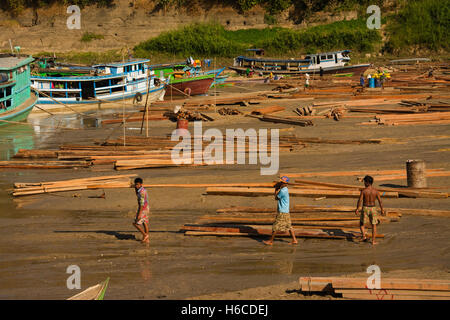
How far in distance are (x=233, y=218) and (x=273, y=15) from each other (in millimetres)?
56317

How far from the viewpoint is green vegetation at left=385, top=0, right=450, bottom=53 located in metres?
63.7

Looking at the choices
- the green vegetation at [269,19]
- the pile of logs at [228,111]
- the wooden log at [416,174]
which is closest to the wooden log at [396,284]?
the wooden log at [416,174]

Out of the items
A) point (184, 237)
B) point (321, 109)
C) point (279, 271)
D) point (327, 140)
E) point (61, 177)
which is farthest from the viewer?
point (321, 109)

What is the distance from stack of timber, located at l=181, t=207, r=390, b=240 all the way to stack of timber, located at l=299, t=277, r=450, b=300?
323cm

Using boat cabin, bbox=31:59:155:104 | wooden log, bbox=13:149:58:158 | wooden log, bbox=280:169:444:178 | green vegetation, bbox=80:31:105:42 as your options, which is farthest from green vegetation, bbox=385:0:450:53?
wooden log, bbox=280:169:444:178

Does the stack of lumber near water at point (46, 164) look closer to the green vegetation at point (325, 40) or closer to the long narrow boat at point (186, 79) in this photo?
the long narrow boat at point (186, 79)

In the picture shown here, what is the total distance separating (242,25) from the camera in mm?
67125

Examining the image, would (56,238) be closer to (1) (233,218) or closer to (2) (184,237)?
(2) (184,237)

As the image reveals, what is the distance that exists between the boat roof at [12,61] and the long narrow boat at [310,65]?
22.9 meters

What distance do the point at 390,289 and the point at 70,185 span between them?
10924 millimetres

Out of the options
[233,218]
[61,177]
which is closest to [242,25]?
[61,177]

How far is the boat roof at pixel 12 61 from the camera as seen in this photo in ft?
107
